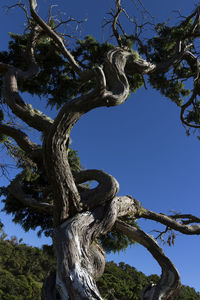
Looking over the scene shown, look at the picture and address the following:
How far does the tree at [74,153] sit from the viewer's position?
268cm

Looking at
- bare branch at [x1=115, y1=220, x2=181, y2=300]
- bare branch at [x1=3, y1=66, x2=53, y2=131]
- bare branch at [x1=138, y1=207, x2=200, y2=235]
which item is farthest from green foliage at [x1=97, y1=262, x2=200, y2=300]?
bare branch at [x1=3, y1=66, x2=53, y2=131]

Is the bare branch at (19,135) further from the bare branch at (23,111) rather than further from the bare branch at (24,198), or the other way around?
the bare branch at (24,198)

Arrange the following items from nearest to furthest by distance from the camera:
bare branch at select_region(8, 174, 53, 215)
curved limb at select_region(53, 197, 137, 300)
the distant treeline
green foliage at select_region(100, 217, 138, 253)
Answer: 1. curved limb at select_region(53, 197, 137, 300)
2. bare branch at select_region(8, 174, 53, 215)
3. green foliage at select_region(100, 217, 138, 253)
4. the distant treeline

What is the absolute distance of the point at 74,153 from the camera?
Result: 20.7ft

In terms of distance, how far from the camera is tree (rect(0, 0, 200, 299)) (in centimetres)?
268

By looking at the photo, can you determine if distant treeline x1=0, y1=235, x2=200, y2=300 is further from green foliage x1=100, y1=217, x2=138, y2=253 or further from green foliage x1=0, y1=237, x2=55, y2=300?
green foliage x1=100, y1=217, x2=138, y2=253

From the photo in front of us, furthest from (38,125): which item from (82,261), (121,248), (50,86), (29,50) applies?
(121,248)

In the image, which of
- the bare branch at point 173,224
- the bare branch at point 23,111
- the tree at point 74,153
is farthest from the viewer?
the bare branch at point 173,224

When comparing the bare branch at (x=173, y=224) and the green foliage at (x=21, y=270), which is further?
the green foliage at (x=21, y=270)

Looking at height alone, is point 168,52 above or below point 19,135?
above

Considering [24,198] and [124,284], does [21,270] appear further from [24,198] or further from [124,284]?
[24,198]

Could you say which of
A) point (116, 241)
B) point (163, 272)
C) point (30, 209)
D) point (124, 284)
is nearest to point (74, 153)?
point (30, 209)

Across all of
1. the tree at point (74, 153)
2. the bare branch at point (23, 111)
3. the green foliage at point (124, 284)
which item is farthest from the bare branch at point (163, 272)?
the green foliage at point (124, 284)

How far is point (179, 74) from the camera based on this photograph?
281 inches
